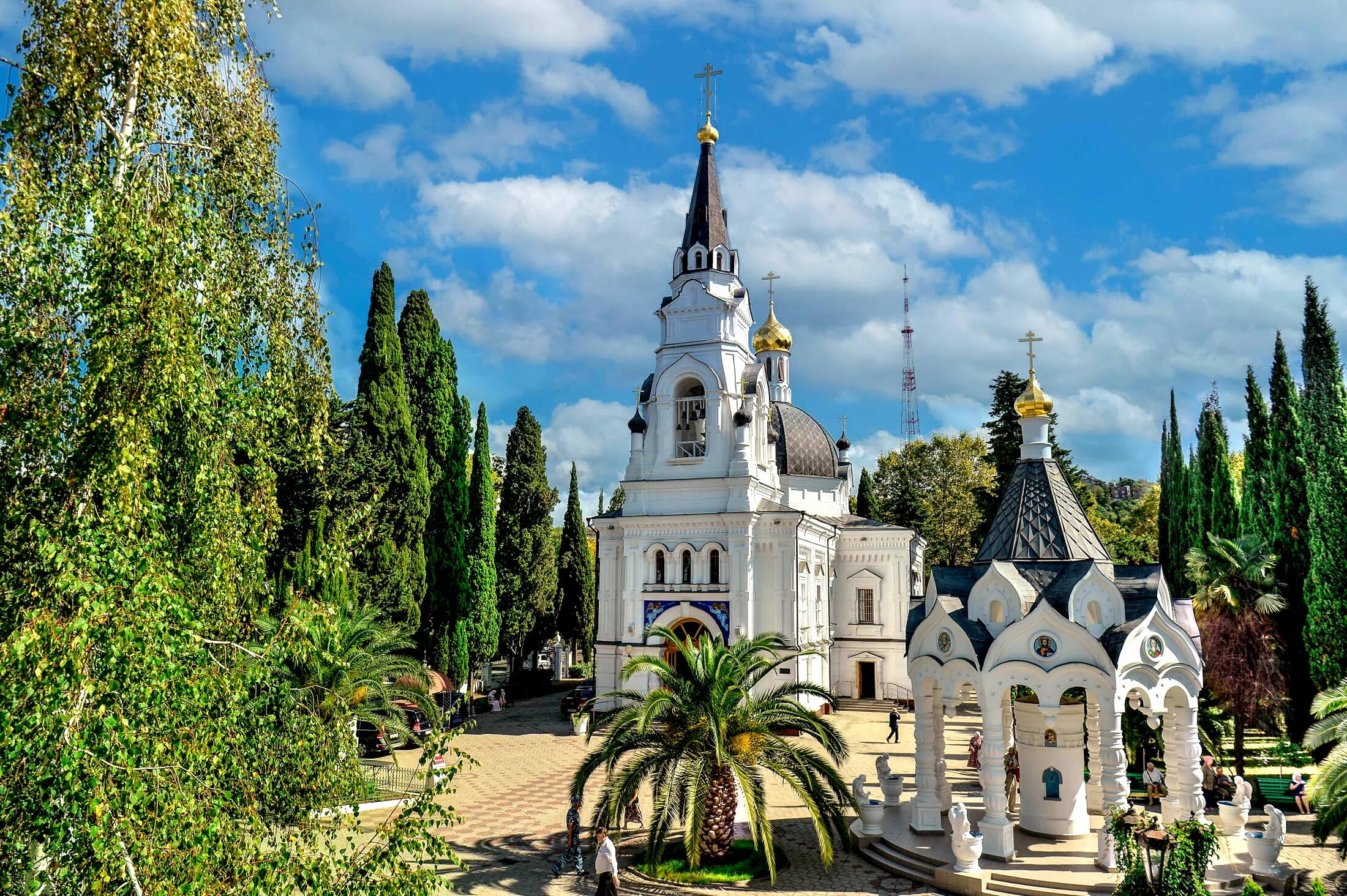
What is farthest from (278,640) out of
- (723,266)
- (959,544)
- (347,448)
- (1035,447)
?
(959,544)

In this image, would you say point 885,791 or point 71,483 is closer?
point 71,483

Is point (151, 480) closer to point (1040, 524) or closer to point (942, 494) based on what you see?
point (1040, 524)

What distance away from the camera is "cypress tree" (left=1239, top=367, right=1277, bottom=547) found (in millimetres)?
27203

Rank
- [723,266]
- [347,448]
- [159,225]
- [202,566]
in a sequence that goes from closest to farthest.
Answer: [159,225], [202,566], [347,448], [723,266]

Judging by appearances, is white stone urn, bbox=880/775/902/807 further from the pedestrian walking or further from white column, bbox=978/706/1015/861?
the pedestrian walking

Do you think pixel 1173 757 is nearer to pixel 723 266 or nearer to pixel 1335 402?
pixel 1335 402

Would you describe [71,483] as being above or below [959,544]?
below

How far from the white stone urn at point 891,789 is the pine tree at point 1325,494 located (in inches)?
493

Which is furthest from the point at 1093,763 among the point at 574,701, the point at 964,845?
the point at 574,701

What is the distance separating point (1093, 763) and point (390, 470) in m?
20.7

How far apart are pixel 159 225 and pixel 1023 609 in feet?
43.6

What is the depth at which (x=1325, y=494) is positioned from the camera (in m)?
23.8

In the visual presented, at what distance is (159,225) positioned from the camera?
7.25 meters

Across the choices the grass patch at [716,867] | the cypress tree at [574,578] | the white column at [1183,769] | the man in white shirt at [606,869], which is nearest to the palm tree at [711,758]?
the grass patch at [716,867]
